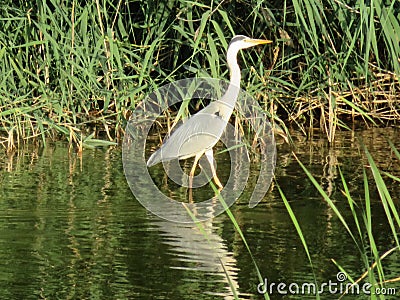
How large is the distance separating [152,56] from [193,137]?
1068 millimetres

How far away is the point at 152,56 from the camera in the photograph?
26.7 ft

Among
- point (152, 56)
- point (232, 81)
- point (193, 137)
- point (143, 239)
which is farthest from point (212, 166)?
point (143, 239)

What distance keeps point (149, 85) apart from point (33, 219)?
2.39 meters

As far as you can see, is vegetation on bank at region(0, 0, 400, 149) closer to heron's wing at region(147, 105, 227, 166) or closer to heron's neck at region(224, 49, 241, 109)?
heron's neck at region(224, 49, 241, 109)

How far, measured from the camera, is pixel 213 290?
464 centimetres

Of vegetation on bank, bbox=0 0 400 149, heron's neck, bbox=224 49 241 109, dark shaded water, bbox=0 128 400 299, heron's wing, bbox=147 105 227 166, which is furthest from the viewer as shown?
vegetation on bank, bbox=0 0 400 149

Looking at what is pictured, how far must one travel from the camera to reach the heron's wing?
285 inches

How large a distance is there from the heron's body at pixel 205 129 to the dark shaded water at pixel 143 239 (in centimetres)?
26

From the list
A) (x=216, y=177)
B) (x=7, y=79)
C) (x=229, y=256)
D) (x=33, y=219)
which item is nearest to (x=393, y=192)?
(x=216, y=177)

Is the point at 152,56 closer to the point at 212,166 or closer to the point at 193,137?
the point at 193,137

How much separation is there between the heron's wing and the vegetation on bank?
44cm

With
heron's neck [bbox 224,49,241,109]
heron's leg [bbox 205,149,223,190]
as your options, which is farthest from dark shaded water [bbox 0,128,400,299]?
heron's neck [bbox 224,49,241,109]

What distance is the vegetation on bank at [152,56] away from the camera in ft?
25.2

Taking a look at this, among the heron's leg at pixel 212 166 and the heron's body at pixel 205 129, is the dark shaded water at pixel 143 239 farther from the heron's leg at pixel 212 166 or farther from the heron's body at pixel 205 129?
the heron's body at pixel 205 129
